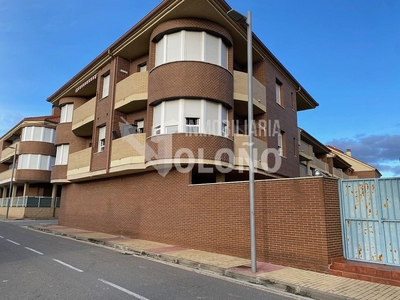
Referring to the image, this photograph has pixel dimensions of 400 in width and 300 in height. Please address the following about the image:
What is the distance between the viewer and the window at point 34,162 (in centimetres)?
3409

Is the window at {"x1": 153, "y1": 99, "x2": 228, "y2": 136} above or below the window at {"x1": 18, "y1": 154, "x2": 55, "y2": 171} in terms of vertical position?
below

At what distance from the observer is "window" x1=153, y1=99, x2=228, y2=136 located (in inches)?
504

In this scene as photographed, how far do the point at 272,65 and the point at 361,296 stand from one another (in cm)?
1466

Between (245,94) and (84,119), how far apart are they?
10.9 meters

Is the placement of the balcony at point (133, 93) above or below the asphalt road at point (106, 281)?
above

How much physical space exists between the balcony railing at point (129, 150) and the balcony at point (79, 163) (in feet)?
10.8

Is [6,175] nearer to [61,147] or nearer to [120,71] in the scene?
[61,147]

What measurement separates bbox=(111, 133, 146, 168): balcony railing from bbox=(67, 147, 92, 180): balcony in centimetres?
329

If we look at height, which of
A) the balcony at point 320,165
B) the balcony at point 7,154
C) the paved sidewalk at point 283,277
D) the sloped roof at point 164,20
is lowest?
the paved sidewalk at point 283,277

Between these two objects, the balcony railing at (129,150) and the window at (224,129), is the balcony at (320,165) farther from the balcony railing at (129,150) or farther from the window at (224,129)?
the balcony railing at (129,150)

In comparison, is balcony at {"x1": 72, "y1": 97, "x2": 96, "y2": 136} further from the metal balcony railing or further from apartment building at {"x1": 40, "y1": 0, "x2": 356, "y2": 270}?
the metal balcony railing

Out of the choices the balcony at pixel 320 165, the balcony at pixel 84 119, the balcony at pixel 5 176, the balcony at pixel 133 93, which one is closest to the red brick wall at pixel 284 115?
the balcony at pixel 133 93

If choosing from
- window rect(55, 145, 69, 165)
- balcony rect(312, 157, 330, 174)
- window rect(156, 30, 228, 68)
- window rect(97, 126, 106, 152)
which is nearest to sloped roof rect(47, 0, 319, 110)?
window rect(156, 30, 228, 68)

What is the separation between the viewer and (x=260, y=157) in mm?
15312
